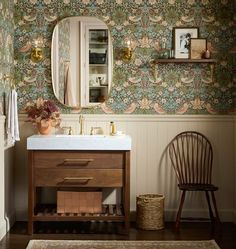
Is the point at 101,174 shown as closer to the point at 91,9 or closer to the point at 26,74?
the point at 26,74

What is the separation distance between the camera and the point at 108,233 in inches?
179

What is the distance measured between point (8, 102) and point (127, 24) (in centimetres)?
139

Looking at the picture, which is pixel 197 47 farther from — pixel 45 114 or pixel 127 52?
pixel 45 114

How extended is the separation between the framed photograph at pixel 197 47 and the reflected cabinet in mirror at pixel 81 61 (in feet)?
2.66

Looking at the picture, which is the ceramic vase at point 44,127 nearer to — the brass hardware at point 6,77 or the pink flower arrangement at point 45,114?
the pink flower arrangement at point 45,114

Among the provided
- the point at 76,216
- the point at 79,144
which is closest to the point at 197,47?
the point at 79,144

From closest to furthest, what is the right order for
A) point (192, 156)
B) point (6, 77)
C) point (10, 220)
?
point (6, 77) → point (10, 220) → point (192, 156)

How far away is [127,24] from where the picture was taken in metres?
5.02

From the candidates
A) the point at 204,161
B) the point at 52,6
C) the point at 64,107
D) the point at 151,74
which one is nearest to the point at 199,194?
the point at 204,161

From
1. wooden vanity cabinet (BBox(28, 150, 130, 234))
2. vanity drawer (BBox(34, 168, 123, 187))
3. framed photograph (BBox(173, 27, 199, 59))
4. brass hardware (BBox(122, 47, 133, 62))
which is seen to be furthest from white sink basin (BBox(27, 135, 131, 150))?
framed photograph (BBox(173, 27, 199, 59))

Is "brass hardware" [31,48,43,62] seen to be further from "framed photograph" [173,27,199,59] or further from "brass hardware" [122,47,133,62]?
"framed photograph" [173,27,199,59]

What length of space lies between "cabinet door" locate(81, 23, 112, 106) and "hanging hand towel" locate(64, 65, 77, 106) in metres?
0.10

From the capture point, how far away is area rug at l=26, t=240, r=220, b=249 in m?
4.10

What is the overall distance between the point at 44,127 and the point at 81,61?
0.75m
